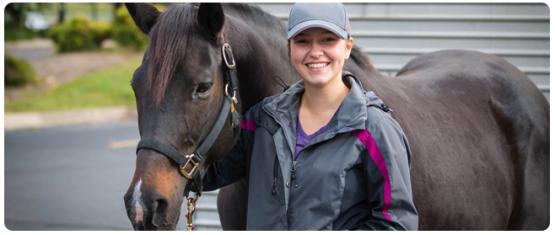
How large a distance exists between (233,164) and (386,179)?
2.38 ft

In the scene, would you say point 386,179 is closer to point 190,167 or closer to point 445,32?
point 190,167

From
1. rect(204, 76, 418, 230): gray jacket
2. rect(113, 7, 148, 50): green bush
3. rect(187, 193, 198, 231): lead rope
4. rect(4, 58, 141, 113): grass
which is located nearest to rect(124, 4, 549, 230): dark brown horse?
rect(187, 193, 198, 231): lead rope

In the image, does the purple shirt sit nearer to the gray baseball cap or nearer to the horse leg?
the gray baseball cap

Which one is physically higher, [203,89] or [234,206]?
[203,89]

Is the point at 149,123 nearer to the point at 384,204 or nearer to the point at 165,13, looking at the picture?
the point at 165,13

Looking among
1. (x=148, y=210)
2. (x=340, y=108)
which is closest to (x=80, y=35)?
(x=148, y=210)

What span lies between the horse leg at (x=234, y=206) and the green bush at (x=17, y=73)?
519 inches

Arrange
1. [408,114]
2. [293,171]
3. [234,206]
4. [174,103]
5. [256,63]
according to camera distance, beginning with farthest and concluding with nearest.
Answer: [408,114] < [234,206] < [256,63] < [174,103] < [293,171]

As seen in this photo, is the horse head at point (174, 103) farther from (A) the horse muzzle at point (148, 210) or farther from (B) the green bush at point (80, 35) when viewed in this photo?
(B) the green bush at point (80, 35)

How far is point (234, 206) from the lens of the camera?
3408 mm

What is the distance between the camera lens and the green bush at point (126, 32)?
749 inches

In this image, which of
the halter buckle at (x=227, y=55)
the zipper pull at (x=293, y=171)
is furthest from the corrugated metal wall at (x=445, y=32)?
the zipper pull at (x=293, y=171)

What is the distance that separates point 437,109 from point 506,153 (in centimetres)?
58

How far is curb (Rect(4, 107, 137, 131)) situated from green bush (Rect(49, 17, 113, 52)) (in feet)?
17.0
